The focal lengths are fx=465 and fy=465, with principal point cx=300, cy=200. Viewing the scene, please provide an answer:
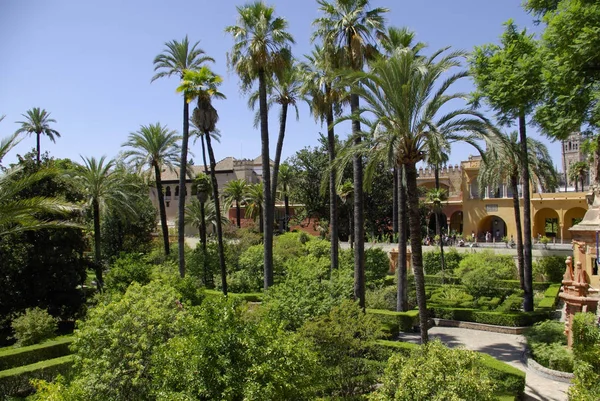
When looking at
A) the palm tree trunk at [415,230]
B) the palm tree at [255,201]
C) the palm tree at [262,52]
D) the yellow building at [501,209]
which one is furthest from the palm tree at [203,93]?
the yellow building at [501,209]

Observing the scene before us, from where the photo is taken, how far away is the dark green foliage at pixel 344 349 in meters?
10.6

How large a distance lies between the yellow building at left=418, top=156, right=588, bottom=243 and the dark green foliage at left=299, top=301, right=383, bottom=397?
29.7m

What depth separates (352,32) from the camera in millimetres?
17438

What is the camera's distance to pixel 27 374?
1216 centimetres

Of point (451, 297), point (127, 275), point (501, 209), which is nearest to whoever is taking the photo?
point (127, 275)

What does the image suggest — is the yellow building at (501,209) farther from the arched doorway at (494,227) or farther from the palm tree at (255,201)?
the palm tree at (255,201)

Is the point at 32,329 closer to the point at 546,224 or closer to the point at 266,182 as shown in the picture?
the point at 266,182

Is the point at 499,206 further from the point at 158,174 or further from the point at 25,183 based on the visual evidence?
the point at 25,183

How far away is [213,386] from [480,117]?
8995mm

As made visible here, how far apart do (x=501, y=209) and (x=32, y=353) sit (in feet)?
126

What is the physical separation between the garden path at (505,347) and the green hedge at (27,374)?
36.6ft

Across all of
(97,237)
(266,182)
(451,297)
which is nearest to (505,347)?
(451,297)

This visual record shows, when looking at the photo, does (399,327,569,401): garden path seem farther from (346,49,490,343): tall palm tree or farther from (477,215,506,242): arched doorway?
(477,215,506,242): arched doorway

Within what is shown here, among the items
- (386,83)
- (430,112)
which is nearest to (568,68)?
(430,112)
